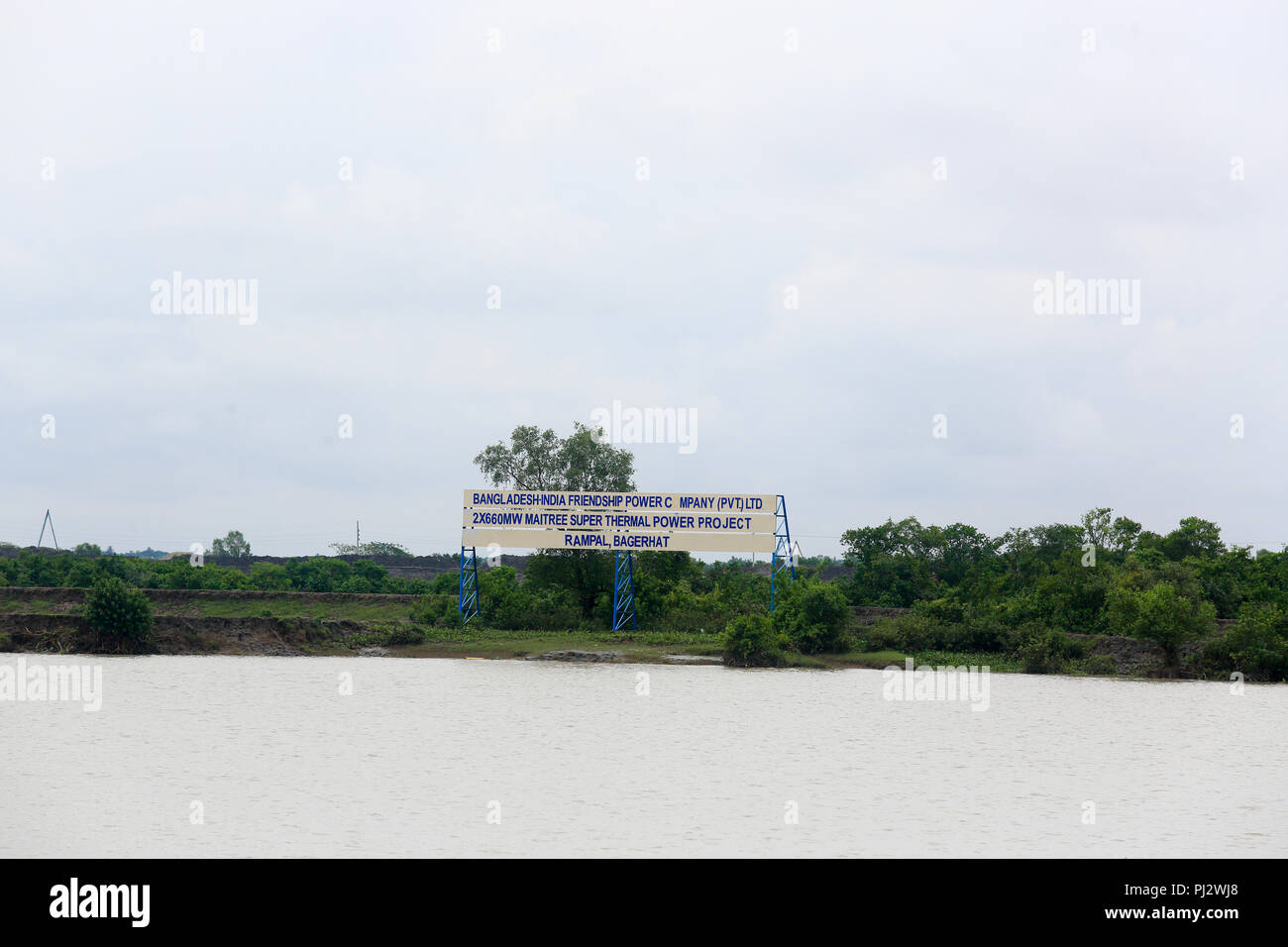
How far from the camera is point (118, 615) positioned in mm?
56531

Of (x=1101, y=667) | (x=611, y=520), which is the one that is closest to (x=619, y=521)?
(x=611, y=520)

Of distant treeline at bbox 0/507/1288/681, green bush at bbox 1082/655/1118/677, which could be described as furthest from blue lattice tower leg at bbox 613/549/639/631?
green bush at bbox 1082/655/1118/677

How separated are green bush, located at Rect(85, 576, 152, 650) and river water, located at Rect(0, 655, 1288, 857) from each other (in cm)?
1144

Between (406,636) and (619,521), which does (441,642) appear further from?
(619,521)

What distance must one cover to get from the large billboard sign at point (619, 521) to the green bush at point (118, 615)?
1599 centimetres

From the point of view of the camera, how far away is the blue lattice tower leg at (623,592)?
63.0 meters

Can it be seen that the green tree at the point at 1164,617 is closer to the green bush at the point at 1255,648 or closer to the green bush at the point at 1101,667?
the green bush at the point at 1255,648

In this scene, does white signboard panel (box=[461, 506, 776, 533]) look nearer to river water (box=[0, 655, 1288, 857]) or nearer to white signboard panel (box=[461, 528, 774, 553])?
white signboard panel (box=[461, 528, 774, 553])

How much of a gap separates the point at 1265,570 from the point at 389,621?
47695mm

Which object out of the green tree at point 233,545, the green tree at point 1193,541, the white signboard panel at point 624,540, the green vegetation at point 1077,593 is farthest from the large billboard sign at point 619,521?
the green tree at point 233,545

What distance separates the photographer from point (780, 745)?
31641 millimetres

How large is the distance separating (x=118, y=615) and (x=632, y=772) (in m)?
38.1
